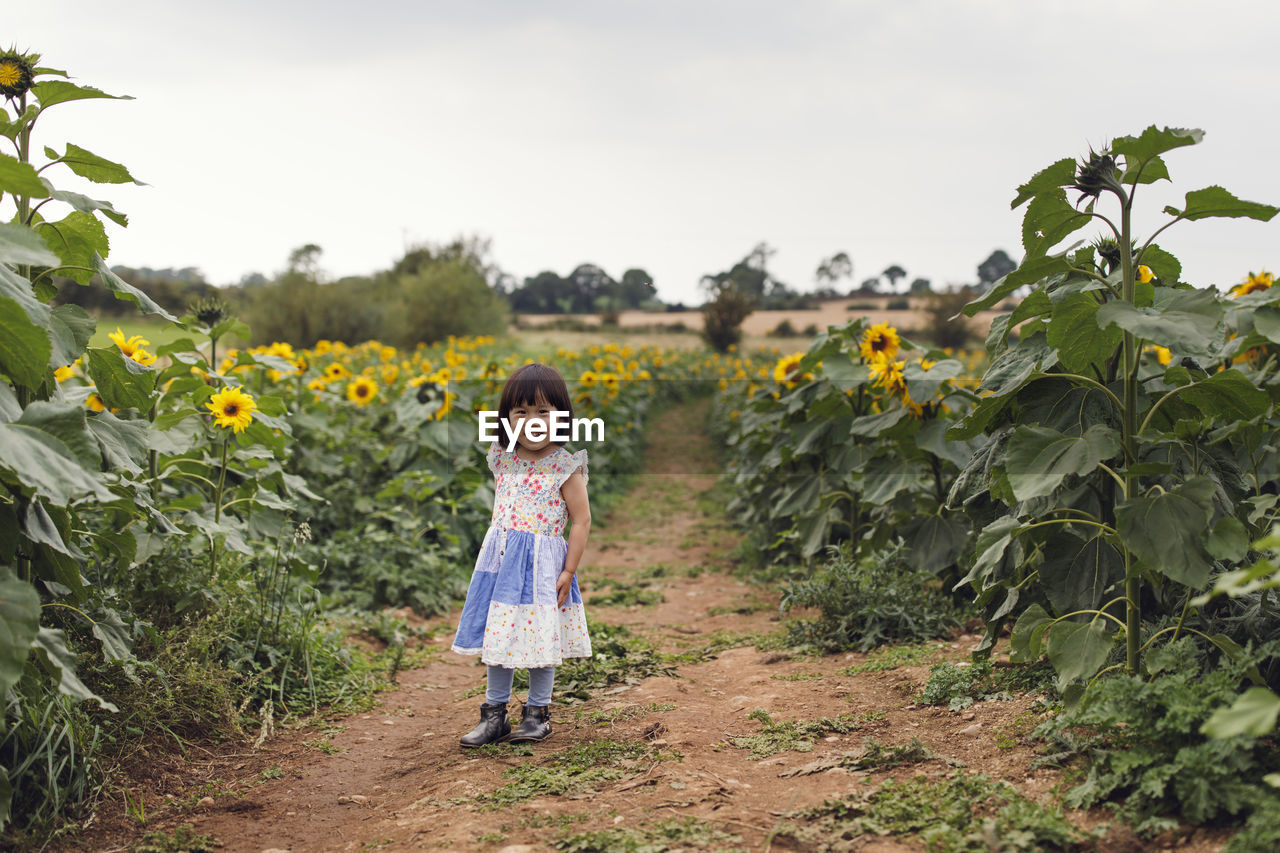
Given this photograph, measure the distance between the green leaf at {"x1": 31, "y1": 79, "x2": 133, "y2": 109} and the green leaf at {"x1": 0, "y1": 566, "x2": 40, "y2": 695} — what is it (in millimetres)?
1605

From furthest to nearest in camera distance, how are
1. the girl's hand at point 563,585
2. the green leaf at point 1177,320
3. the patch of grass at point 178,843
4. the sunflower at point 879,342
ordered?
the sunflower at point 879,342 < the girl's hand at point 563,585 < the patch of grass at point 178,843 < the green leaf at point 1177,320

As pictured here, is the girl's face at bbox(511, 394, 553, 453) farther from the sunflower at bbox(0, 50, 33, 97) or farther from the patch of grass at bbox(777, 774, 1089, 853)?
the sunflower at bbox(0, 50, 33, 97)

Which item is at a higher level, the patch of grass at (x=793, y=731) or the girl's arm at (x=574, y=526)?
the girl's arm at (x=574, y=526)

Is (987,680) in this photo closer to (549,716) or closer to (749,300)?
(549,716)

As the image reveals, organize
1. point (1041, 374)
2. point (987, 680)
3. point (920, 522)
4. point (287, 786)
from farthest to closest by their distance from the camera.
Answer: point (920, 522), point (987, 680), point (287, 786), point (1041, 374)

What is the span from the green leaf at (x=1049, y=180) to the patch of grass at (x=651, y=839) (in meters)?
2.03

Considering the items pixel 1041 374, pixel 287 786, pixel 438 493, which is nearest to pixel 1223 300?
pixel 1041 374

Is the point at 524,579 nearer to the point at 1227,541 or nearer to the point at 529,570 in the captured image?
the point at 529,570

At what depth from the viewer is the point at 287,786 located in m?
3.44

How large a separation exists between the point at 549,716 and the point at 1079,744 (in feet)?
6.57

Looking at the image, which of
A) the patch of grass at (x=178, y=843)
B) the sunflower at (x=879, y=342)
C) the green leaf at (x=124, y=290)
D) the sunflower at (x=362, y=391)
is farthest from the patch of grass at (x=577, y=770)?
the sunflower at (x=362, y=391)

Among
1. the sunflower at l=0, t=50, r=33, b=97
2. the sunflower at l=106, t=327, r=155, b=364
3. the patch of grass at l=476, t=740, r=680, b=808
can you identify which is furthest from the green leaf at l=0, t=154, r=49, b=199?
the sunflower at l=106, t=327, r=155, b=364

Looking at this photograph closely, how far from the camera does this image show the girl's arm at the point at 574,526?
3.72 metres

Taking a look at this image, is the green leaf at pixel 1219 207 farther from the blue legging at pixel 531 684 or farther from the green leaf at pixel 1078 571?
the blue legging at pixel 531 684
